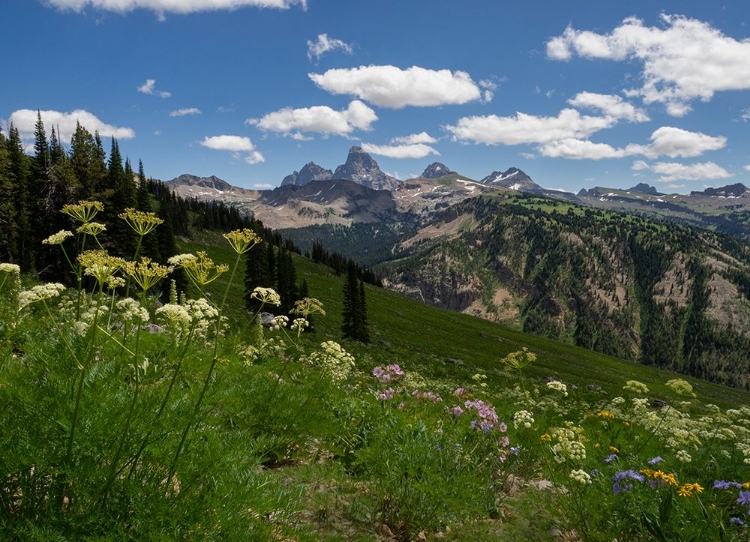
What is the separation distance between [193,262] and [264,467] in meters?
3.96

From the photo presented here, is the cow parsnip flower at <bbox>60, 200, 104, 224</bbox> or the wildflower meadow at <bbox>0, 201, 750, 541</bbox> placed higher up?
the cow parsnip flower at <bbox>60, 200, 104, 224</bbox>

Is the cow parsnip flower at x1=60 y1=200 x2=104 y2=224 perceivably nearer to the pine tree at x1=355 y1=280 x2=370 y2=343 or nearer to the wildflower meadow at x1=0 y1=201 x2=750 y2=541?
the wildflower meadow at x1=0 y1=201 x2=750 y2=541

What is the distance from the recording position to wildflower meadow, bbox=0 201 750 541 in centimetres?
306

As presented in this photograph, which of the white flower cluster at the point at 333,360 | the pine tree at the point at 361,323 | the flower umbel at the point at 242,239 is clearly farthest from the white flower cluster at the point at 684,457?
the pine tree at the point at 361,323

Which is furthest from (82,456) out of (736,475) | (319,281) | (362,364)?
(319,281)

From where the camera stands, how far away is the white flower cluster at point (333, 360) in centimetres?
665

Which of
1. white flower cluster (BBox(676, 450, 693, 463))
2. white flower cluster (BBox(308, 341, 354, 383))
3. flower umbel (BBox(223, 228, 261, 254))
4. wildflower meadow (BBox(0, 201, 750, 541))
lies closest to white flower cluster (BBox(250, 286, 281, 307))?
wildflower meadow (BBox(0, 201, 750, 541))

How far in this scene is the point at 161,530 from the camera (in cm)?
296

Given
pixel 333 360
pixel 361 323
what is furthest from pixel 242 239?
pixel 361 323

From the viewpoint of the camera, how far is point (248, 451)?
388 cm

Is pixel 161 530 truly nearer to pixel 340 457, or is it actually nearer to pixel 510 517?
pixel 340 457

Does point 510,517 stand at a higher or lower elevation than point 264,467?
lower

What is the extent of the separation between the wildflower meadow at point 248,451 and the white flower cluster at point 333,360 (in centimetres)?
4

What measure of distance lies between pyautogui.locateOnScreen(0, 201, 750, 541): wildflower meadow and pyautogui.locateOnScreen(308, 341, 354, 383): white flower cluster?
0.04 m
